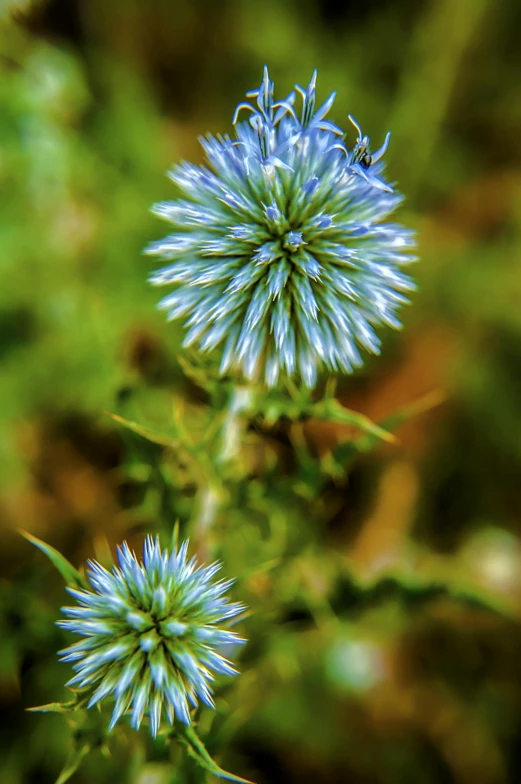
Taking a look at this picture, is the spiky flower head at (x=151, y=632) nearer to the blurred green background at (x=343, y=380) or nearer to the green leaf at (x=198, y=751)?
the green leaf at (x=198, y=751)

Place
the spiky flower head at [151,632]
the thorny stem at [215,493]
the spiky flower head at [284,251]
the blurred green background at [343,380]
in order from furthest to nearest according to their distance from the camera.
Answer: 1. the blurred green background at [343,380]
2. the thorny stem at [215,493]
3. the spiky flower head at [284,251]
4. the spiky flower head at [151,632]

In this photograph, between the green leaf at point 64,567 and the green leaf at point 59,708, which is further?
the green leaf at point 64,567

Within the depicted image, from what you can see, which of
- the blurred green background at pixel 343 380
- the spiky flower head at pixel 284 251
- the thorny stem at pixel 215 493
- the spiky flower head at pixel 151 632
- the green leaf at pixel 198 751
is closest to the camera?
the green leaf at pixel 198 751

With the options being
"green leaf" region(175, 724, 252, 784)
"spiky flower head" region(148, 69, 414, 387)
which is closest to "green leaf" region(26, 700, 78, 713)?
"green leaf" region(175, 724, 252, 784)

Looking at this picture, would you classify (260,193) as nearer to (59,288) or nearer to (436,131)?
(59,288)

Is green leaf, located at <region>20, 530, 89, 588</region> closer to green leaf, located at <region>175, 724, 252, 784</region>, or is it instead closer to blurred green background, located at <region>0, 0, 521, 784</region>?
green leaf, located at <region>175, 724, 252, 784</region>

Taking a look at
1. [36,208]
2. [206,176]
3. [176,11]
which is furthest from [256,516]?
[176,11]

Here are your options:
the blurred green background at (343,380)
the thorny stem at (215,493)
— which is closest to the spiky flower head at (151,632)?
the thorny stem at (215,493)
